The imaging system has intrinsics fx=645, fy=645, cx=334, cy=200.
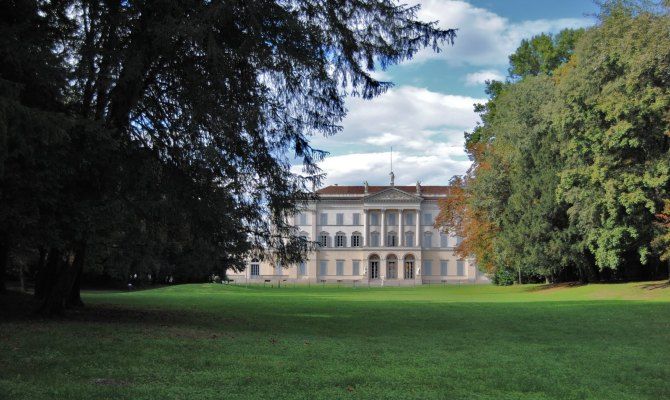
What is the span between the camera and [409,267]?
319 ft

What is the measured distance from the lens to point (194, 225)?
1425 centimetres

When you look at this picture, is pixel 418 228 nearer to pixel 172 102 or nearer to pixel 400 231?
pixel 400 231

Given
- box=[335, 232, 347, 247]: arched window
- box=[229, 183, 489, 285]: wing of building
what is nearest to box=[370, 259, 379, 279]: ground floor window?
box=[229, 183, 489, 285]: wing of building

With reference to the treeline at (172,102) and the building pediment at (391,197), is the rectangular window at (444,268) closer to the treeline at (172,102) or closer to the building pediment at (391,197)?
the building pediment at (391,197)

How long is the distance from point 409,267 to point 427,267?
268 cm

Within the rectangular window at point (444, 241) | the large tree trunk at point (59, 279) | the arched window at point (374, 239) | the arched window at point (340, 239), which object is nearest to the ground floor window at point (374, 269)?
the arched window at point (374, 239)

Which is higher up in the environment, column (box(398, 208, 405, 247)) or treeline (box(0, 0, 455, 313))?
column (box(398, 208, 405, 247))

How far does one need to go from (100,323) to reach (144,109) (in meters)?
4.90

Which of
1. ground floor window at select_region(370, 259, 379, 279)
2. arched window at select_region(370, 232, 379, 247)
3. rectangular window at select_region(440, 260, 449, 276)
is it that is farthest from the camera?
ground floor window at select_region(370, 259, 379, 279)

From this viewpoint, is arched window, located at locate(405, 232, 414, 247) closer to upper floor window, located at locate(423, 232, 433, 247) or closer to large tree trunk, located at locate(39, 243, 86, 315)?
upper floor window, located at locate(423, 232, 433, 247)

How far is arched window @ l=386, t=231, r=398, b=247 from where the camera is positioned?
318 feet

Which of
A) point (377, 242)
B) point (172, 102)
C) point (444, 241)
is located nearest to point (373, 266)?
point (377, 242)

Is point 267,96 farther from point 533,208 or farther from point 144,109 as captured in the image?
point 533,208

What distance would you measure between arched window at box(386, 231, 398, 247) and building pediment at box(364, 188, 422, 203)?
16.7 feet
